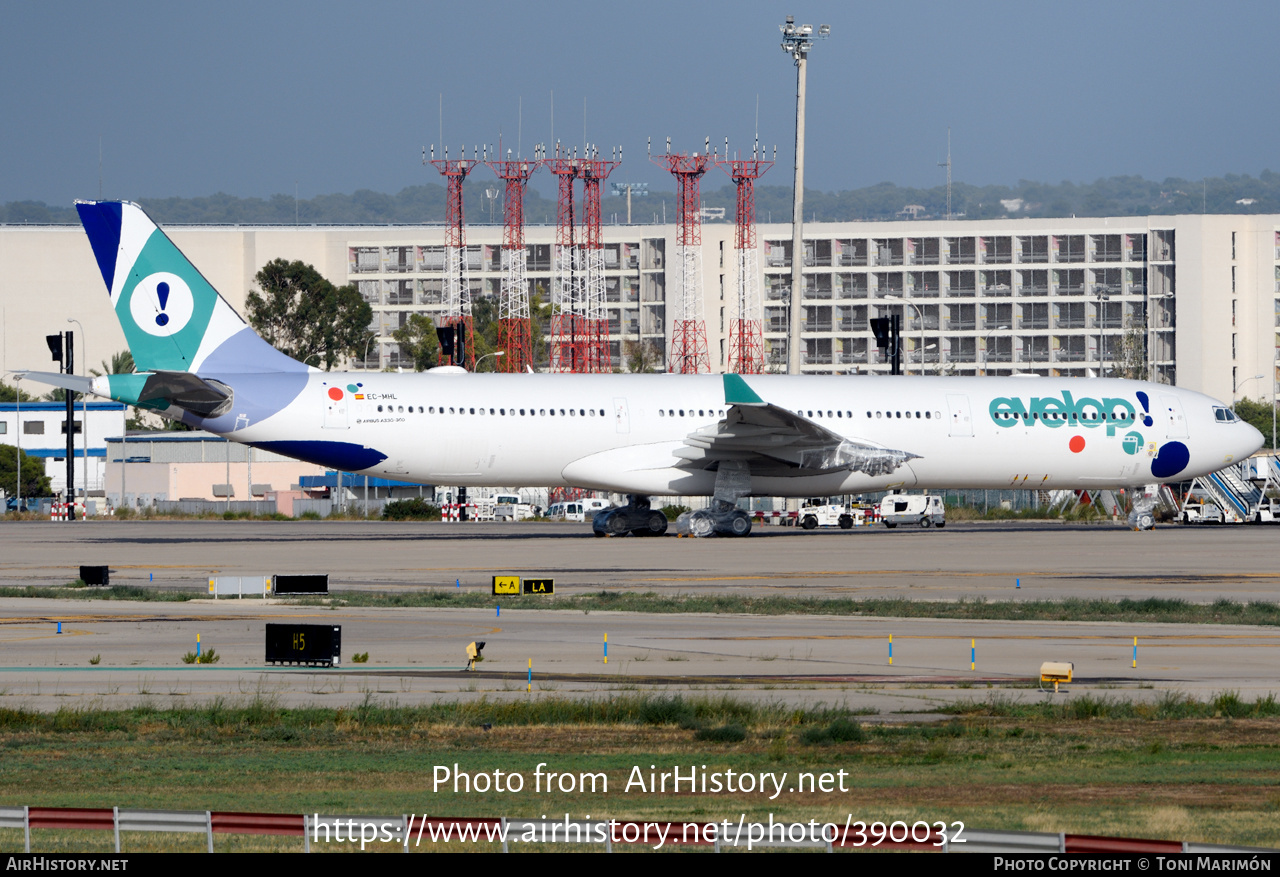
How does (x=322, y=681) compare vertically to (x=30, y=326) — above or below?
below

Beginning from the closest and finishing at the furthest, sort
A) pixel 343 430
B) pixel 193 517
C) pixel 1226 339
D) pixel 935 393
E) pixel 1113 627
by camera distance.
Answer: pixel 1113 627, pixel 343 430, pixel 935 393, pixel 193 517, pixel 1226 339

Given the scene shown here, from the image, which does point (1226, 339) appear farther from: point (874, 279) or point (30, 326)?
point (30, 326)

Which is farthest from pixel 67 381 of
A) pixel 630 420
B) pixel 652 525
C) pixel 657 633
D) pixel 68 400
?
pixel 68 400

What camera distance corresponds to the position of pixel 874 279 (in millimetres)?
145750

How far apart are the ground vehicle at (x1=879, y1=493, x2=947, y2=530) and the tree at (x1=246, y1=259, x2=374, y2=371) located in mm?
70962

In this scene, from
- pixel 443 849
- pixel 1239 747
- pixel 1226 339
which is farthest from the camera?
pixel 1226 339

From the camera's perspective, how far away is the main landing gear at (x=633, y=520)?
46.0 meters

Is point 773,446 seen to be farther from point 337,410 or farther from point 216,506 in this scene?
point 216,506


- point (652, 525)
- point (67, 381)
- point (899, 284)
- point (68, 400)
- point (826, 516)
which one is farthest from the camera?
point (899, 284)

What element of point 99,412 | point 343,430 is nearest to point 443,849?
point 343,430

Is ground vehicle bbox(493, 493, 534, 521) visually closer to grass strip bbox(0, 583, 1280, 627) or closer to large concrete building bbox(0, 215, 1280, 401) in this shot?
grass strip bbox(0, 583, 1280, 627)

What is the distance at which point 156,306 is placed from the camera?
41.9 m

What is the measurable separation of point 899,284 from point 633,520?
104 metres

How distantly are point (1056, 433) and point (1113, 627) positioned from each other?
78.2 feet
